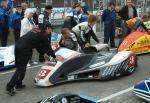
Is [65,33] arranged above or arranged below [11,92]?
above

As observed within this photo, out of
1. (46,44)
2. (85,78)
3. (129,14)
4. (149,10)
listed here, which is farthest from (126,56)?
(149,10)

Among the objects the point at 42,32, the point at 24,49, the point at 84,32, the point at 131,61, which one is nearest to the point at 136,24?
the point at 84,32

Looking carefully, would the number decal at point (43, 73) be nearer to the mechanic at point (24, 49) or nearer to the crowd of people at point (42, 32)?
the crowd of people at point (42, 32)

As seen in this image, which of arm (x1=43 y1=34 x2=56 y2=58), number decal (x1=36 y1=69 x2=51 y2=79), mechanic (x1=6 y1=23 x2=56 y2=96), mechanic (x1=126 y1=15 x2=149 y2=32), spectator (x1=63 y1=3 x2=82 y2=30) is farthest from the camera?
spectator (x1=63 y1=3 x2=82 y2=30)

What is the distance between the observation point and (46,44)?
339 inches

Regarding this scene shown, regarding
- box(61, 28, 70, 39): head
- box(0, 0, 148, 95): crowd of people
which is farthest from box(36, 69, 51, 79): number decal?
box(61, 28, 70, 39): head

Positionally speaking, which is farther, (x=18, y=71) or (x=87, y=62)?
(x=87, y=62)

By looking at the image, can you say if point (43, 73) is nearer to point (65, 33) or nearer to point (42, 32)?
point (42, 32)

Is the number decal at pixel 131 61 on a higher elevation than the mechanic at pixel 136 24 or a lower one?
lower

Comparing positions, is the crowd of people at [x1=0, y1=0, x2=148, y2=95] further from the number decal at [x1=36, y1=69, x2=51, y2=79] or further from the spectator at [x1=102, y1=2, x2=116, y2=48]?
the number decal at [x1=36, y1=69, x2=51, y2=79]

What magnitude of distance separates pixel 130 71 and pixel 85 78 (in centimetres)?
117

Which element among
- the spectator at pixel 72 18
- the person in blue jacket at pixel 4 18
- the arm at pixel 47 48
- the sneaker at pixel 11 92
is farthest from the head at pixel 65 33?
the person in blue jacket at pixel 4 18

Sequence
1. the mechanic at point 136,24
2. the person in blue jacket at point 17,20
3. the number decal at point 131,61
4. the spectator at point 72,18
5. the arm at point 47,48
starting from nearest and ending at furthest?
1. the arm at point 47,48
2. the number decal at point 131,61
3. the mechanic at point 136,24
4. the person in blue jacket at point 17,20
5. the spectator at point 72,18

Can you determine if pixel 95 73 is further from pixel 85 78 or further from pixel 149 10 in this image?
pixel 149 10
